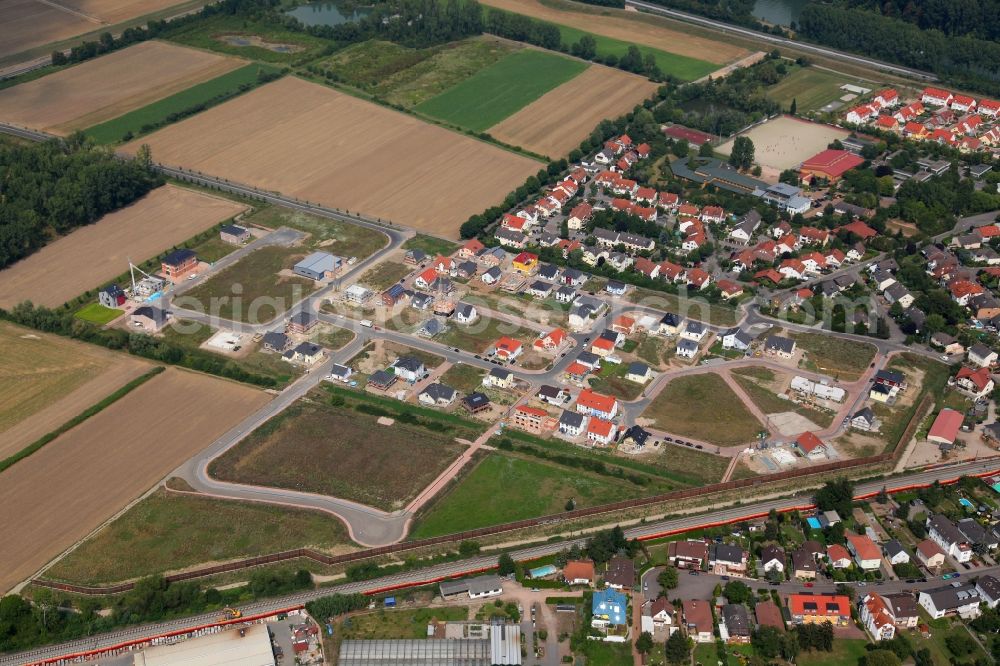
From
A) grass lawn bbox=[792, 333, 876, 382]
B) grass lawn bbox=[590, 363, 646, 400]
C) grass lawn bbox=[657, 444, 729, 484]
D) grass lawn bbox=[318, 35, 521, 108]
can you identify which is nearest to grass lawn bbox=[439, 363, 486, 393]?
grass lawn bbox=[590, 363, 646, 400]

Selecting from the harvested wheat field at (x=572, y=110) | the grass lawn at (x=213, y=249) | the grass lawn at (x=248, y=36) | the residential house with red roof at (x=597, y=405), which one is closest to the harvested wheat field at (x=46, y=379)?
the grass lawn at (x=213, y=249)

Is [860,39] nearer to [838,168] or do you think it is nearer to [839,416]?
[838,168]

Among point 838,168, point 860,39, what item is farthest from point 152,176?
point 860,39

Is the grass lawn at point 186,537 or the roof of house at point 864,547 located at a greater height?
the roof of house at point 864,547

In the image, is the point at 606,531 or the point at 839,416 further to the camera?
the point at 839,416

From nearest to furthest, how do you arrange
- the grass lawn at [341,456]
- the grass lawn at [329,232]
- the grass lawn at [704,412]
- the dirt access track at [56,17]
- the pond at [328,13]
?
the grass lawn at [341,456] < the grass lawn at [704,412] < the grass lawn at [329,232] < the dirt access track at [56,17] < the pond at [328,13]

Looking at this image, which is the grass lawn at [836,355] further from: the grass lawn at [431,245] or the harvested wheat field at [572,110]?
the harvested wheat field at [572,110]
